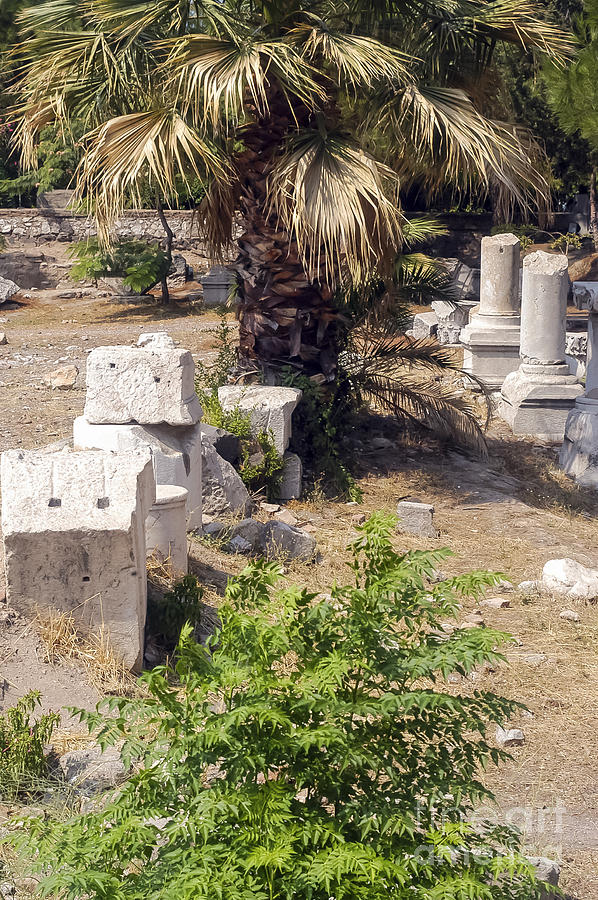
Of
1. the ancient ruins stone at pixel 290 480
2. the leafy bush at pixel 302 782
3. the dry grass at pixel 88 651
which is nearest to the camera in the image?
the leafy bush at pixel 302 782

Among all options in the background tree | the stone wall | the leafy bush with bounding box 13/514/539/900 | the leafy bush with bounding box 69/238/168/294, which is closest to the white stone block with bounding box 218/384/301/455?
the leafy bush with bounding box 13/514/539/900

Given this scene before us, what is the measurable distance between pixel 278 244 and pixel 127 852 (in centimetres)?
644

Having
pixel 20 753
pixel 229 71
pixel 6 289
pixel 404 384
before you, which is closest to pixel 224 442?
pixel 404 384

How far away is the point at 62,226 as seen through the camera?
2222cm

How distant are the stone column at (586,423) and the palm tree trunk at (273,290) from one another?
240 centimetres

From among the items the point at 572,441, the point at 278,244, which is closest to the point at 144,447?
Result: the point at 278,244

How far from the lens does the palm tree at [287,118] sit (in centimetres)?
733

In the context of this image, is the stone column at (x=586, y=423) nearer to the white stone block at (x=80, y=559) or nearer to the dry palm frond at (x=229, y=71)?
the dry palm frond at (x=229, y=71)

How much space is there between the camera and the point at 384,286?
29.6 feet

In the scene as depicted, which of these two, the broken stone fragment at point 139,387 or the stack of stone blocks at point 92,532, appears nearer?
the stack of stone blocks at point 92,532

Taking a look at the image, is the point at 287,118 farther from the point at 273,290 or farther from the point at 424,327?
the point at 424,327

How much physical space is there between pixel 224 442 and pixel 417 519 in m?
1.51

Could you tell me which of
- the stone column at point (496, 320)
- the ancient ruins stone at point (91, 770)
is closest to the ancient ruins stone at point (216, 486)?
the ancient ruins stone at point (91, 770)

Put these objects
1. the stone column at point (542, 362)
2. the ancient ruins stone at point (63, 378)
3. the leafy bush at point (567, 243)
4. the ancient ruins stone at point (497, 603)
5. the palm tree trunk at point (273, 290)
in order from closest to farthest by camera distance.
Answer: the ancient ruins stone at point (497, 603) → the palm tree trunk at point (273, 290) → the ancient ruins stone at point (63, 378) → the stone column at point (542, 362) → the leafy bush at point (567, 243)
